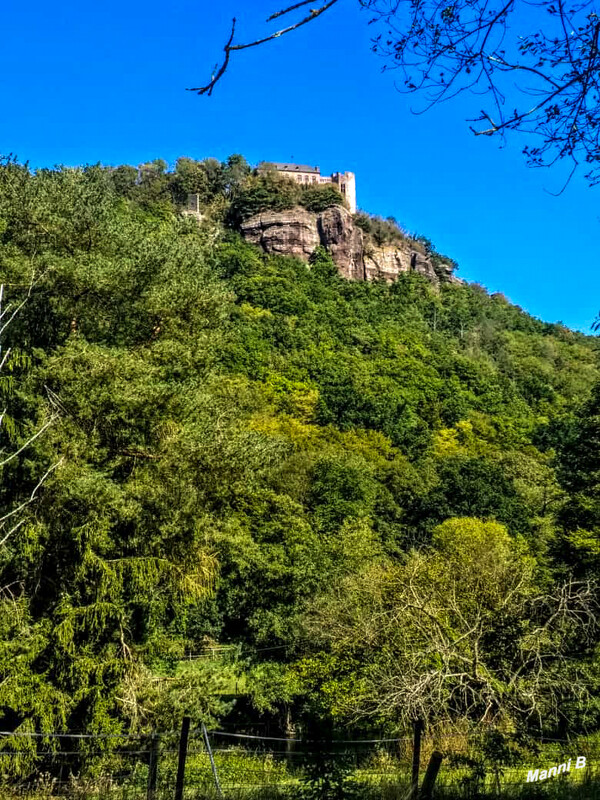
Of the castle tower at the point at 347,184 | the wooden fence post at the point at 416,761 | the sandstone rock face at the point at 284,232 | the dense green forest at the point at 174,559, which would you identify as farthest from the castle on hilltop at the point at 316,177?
the wooden fence post at the point at 416,761

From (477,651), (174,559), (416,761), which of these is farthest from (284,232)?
(416,761)

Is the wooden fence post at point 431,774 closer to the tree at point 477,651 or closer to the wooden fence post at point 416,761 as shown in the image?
the wooden fence post at point 416,761

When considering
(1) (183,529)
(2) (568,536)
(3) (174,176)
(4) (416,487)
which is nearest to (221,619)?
(2) (568,536)

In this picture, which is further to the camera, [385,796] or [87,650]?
[87,650]

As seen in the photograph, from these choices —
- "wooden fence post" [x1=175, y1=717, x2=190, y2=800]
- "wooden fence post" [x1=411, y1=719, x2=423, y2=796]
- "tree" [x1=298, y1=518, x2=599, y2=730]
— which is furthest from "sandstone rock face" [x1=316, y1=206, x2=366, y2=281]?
"wooden fence post" [x1=175, y1=717, x2=190, y2=800]

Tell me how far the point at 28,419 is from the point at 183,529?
10.0 feet

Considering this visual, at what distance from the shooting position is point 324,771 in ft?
18.1

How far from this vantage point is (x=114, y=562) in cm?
1084

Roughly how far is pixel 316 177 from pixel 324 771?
113663mm

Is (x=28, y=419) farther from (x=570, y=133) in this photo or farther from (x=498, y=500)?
(x=498, y=500)

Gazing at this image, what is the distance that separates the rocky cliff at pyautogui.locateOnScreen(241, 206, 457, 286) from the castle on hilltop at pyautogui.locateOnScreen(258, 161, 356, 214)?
972 centimetres

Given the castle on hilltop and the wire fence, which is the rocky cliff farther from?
the wire fence

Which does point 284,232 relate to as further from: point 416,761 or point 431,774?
point 431,774

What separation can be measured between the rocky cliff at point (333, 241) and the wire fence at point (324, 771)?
81.1 metres
